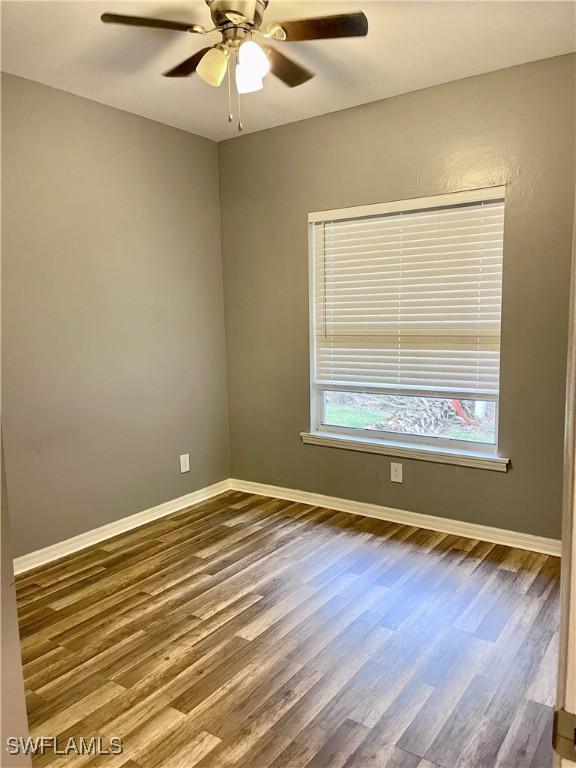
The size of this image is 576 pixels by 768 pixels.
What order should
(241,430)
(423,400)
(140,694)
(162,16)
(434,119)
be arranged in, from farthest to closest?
(241,430), (423,400), (434,119), (162,16), (140,694)

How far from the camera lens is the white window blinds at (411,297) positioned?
319 centimetres

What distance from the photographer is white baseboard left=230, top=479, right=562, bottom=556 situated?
311cm

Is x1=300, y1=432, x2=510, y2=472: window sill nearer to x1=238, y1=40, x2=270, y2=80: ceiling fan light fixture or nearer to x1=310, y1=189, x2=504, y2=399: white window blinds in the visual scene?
x1=310, y1=189, x2=504, y2=399: white window blinds

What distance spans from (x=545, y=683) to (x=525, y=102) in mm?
2810

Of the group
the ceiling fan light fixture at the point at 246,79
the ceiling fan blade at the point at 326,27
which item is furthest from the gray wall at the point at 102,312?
the ceiling fan blade at the point at 326,27

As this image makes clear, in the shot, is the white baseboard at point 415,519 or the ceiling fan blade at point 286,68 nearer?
the ceiling fan blade at point 286,68

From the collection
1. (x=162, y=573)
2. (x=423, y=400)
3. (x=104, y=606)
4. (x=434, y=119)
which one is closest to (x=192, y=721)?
(x=104, y=606)

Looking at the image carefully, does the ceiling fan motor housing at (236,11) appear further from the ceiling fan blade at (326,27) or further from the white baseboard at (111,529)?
the white baseboard at (111,529)

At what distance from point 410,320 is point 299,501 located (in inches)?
62.0

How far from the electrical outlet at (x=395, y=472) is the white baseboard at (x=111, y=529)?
141 cm

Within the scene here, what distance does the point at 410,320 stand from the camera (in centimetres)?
346

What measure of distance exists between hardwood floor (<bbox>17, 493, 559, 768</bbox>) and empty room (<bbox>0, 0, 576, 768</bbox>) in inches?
0.5

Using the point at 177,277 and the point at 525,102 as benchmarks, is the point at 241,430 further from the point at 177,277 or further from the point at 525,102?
the point at 525,102

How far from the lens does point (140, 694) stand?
1987 millimetres
